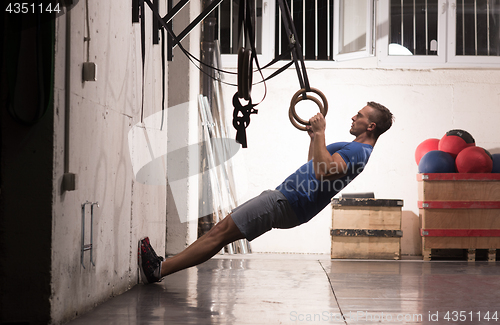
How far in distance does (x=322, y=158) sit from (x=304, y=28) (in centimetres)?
423

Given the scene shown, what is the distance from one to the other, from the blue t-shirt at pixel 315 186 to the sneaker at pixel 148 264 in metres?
1.21

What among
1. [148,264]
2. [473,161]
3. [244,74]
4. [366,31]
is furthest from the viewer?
[366,31]

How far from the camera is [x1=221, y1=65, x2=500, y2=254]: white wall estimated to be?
6.54 m

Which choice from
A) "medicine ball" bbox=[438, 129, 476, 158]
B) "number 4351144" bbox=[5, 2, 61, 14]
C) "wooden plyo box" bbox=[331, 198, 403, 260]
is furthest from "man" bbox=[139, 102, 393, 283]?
"medicine ball" bbox=[438, 129, 476, 158]

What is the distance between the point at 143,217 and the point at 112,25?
164 centimetres

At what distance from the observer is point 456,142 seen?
19.4ft

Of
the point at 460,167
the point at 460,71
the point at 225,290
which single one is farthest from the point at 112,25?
the point at 460,71

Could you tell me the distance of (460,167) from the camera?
5824 mm

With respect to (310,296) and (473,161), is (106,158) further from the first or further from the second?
(473,161)

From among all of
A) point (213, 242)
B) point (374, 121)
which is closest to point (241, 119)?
point (213, 242)

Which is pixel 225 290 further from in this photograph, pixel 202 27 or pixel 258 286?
pixel 202 27

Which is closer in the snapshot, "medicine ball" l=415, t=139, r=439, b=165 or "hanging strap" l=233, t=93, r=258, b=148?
"hanging strap" l=233, t=93, r=258, b=148

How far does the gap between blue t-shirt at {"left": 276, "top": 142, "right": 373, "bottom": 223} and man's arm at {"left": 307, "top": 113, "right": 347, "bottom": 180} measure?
8 cm

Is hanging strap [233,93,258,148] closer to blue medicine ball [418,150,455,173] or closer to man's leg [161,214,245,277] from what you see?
man's leg [161,214,245,277]
